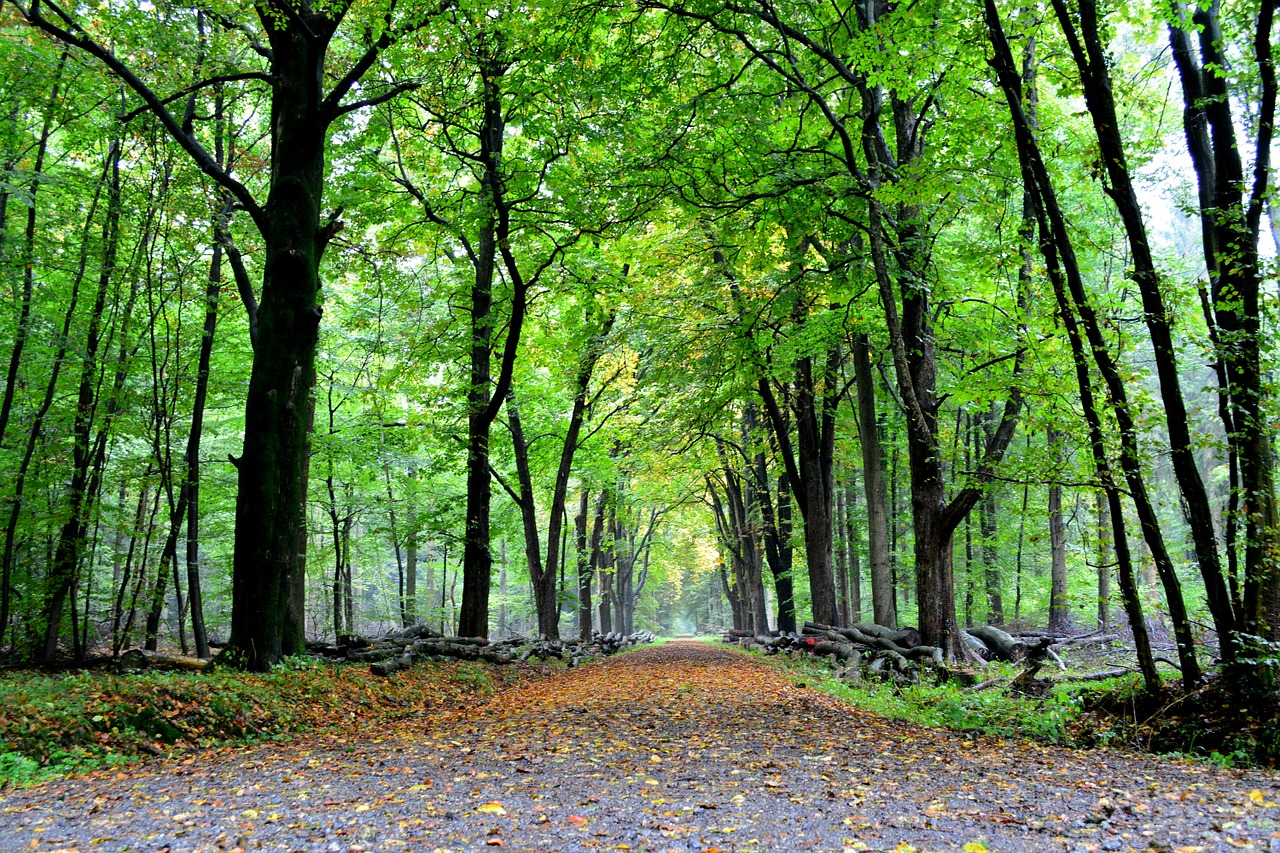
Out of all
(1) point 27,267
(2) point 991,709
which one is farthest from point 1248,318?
(1) point 27,267

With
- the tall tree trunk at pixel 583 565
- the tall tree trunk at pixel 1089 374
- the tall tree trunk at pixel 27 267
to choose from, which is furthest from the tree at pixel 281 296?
the tall tree trunk at pixel 583 565

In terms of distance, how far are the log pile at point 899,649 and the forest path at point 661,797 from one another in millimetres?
2898

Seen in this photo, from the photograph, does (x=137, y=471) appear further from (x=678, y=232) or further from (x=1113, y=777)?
(x=1113, y=777)

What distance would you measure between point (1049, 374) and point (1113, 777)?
10.5 feet

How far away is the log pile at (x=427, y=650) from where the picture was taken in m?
9.68

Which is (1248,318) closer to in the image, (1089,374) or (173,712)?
(1089,374)

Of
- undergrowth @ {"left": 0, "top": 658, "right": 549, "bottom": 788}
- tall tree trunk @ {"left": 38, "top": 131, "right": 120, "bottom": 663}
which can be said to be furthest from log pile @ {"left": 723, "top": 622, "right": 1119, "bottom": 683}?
tall tree trunk @ {"left": 38, "top": 131, "right": 120, "bottom": 663}

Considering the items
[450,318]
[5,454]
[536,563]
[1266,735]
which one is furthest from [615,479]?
[1266,735]

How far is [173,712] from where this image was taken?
5.58 metres

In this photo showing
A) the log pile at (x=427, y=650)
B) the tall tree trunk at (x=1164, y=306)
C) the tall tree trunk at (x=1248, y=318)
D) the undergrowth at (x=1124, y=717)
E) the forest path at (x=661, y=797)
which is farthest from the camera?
the log pile at (x=427, y=650)

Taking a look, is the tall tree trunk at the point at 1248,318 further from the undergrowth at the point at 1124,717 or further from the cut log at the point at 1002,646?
the cut log at the point at 1002,646

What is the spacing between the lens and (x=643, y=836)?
3174mm

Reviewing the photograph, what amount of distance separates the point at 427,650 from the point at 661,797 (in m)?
7.92

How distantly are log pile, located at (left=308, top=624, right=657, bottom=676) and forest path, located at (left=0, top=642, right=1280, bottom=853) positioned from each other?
3.94 m
